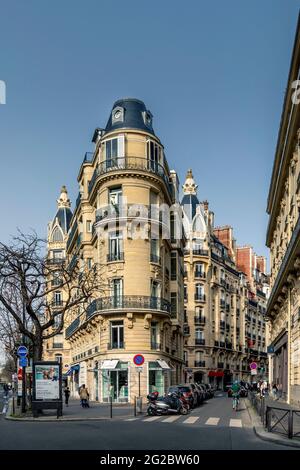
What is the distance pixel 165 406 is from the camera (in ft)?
83.4

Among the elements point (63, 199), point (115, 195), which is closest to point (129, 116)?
point (115, 195)

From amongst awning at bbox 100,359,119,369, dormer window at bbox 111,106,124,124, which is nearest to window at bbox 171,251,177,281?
awning at bbox 100,359,119,369

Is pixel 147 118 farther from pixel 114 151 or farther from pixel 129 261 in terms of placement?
pixel 129 261

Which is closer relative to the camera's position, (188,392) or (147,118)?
(188,392)

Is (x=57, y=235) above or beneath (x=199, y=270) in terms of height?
above

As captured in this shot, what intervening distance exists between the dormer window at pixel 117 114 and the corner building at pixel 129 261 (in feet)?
0.23

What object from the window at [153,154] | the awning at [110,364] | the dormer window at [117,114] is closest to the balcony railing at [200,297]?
the window at [153,154]

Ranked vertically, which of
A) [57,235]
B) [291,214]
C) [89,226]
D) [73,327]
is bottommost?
[73,327]

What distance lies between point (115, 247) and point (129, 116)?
9245mm

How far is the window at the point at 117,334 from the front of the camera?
38.9 metres

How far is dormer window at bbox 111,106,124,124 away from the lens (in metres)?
41.8

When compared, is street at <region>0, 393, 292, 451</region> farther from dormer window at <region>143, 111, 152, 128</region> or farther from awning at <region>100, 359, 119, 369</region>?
dormer window at <region>143, 111, 152, 128</region>

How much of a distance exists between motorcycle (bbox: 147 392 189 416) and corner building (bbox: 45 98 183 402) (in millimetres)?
10892
